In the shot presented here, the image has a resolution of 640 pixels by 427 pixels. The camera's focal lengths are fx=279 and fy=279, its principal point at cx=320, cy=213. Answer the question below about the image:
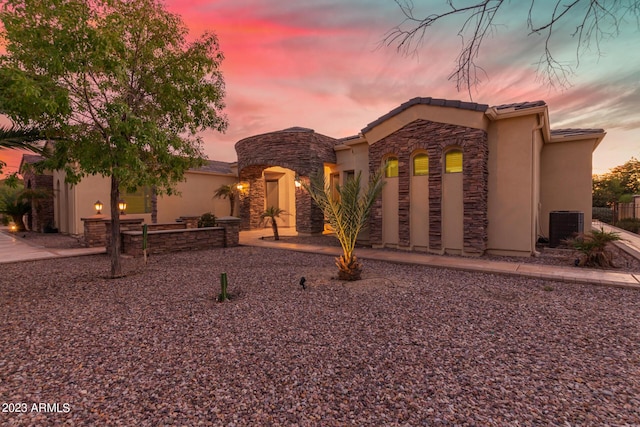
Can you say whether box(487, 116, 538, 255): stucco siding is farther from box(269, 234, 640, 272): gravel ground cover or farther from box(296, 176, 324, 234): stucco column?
box(296, 176, 324, 234): stucco column

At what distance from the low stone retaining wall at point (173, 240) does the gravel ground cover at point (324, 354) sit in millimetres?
3528

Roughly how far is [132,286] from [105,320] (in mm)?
1977

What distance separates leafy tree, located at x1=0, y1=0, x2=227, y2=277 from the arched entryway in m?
6.67

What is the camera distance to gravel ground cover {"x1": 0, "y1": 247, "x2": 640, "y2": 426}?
2277 millimetres

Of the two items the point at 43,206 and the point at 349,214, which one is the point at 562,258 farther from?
the point at 43,206

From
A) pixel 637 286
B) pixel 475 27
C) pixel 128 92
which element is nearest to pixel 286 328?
pixel 475 27

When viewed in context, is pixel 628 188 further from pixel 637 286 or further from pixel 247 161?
pixel 247 161

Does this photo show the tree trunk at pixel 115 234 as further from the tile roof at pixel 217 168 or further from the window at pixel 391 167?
the tile roof at pixel 217 168

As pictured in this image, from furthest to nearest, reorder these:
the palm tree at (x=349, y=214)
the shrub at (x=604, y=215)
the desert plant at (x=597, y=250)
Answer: the shrub at (x=604, y=215) → the desert plant at (x=597, y=250) → the palm tree at (x=349, y=214)

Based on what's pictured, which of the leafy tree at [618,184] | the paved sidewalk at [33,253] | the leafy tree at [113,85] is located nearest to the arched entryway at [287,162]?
the leafy tree at [113,85]

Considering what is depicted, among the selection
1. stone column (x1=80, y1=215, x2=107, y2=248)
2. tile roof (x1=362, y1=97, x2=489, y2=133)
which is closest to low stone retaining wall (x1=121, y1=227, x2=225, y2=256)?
stone column (x1=80, y1=215, x2=107, y2=248)

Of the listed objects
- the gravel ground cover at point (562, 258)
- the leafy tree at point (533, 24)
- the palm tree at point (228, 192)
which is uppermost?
the leafy tree at point (533, 24)

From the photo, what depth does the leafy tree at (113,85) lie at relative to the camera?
471 centimetres

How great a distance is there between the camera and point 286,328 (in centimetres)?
386
